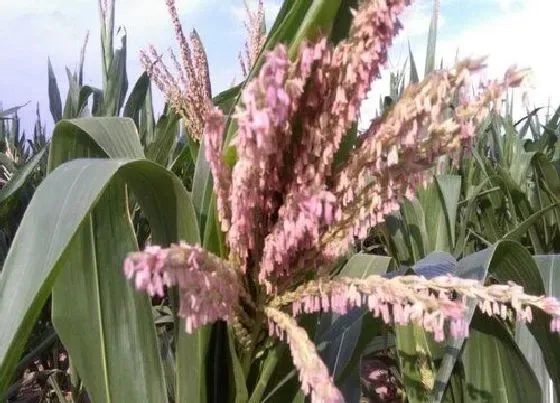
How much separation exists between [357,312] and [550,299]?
0.25m

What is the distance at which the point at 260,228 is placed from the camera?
0.42 metres

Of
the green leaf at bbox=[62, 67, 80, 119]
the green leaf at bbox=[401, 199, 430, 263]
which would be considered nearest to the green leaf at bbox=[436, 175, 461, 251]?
the green leaf at bbox=[401, 199, 430, 263]

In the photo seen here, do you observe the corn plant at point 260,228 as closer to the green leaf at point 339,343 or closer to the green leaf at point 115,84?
the green leaf at point 339,343

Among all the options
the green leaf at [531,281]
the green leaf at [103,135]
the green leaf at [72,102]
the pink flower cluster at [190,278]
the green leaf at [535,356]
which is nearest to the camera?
the pink flower cluster at [190,278]

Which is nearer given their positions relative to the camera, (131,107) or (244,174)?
(244,174)

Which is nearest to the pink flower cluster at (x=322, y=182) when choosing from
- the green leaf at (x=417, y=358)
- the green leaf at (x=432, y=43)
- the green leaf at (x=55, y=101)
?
the green leaf at (x=417, y=358)

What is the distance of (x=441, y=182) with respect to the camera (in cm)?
116

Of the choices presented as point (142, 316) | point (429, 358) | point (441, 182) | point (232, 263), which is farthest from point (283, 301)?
point (441, 182)

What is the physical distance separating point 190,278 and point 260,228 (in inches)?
3.7

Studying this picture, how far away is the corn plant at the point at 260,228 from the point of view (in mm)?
355

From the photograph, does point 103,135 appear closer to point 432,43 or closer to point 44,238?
point 44,238

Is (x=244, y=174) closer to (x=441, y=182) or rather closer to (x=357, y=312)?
(x=357, y=312)

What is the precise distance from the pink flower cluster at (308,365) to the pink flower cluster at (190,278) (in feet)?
0.12

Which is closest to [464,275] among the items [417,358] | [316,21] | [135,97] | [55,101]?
[417,358]
